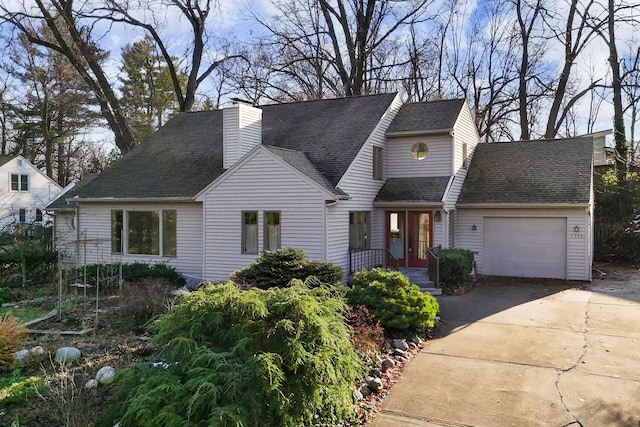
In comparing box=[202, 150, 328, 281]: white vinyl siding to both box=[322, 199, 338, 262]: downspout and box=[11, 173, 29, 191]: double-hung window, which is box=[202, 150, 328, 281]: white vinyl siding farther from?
box=[11, 173, 29, 191]: double-hung window

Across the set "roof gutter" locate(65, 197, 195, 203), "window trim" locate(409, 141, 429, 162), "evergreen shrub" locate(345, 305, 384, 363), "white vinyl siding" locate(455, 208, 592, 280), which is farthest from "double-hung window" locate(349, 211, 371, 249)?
"evergreen shrub" locate(345, 305, 384, 363)

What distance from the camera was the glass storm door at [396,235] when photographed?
16125mm

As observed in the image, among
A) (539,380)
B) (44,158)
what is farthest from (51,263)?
(44,158)

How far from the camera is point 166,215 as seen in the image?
1591 cm

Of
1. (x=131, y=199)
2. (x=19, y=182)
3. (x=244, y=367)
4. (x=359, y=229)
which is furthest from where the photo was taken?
(x=19, y=182)

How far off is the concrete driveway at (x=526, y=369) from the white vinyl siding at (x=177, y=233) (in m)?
7.89

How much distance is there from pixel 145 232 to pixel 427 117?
10478 millimetres

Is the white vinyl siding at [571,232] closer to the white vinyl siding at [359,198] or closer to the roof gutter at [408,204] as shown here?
the roof gutter at [408,204]

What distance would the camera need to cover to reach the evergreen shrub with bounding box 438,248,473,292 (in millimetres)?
13703

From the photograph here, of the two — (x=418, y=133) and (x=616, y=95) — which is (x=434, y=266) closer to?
(x=418, y=133)

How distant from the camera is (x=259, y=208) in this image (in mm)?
13805

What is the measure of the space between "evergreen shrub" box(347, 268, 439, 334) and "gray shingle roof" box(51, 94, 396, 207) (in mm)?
4815

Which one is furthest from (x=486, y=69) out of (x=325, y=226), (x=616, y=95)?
(x=325, y=226)

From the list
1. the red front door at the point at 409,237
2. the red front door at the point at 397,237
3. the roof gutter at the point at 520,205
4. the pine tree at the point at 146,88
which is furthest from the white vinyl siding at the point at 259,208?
the pine tree at the point at 146,88
